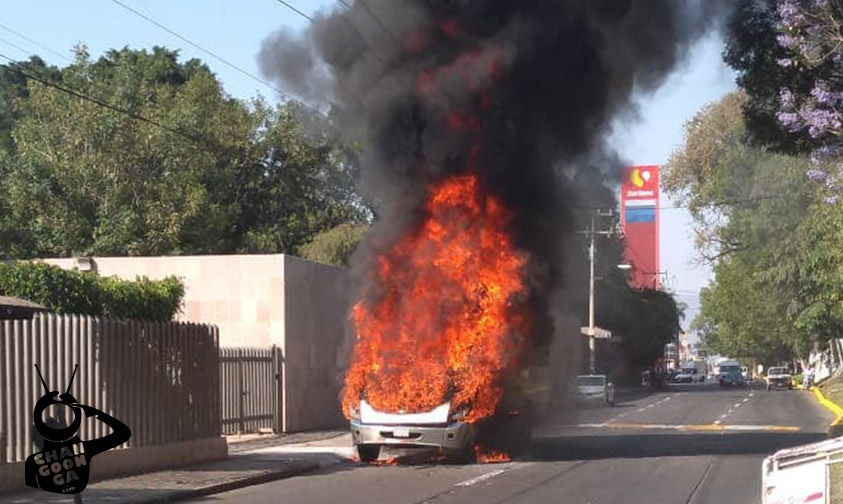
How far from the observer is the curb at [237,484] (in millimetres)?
14648

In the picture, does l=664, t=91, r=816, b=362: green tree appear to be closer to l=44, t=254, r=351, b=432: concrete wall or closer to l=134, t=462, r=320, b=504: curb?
l=44, t=254, r=351, b=432: concrete wall

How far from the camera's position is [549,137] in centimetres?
2083

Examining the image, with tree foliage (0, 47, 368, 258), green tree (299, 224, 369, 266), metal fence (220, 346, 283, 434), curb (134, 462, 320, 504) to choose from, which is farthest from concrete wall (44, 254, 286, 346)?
green tree (299, 224, 369, 266)

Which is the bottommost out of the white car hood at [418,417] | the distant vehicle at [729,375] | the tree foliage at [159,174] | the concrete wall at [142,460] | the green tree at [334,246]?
the distant vehicle at [729,375]

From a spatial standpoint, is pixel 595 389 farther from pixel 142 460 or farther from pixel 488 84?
pixel 142 460

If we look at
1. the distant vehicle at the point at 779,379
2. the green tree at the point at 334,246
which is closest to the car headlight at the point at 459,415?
the green tree at the point at 334,246

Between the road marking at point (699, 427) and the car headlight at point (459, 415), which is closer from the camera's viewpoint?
the car headlight at point (459, 415)

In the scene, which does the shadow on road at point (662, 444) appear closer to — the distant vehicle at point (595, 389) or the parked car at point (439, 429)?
the parked car at point (439, 429)

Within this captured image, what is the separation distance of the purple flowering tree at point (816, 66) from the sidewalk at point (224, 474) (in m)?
9.53

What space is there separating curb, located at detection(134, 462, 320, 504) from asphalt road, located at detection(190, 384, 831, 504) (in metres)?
0.24

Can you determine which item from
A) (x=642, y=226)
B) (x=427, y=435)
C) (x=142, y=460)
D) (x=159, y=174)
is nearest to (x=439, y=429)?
(x=427, y=435)

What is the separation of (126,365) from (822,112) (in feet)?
36.1

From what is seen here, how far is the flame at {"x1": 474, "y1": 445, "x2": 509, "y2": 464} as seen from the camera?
768 inches

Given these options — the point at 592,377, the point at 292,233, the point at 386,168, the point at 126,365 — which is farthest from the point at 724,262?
the point at 126,365
